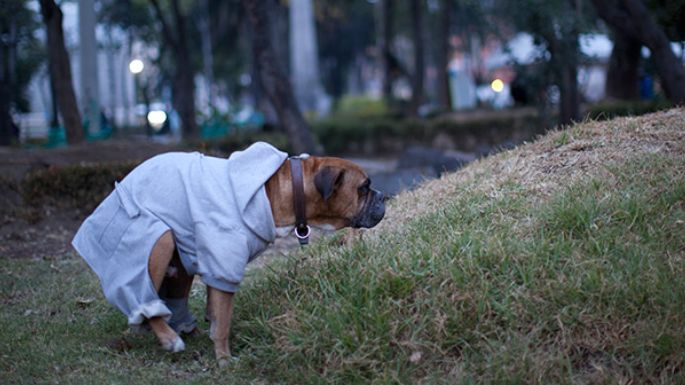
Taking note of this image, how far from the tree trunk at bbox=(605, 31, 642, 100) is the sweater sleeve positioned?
676 inches

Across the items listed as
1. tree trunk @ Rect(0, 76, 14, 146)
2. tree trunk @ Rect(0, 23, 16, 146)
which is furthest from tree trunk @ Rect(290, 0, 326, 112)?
tree trunk @ Rect(0, 76, 14, 146)

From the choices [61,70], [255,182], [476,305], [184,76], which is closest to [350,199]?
[255,182]

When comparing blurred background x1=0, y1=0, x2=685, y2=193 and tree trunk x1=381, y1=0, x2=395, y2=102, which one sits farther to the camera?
tree trunk x1=381, y1=0, x2=395, y2=102

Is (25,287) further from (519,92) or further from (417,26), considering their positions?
(417,26)

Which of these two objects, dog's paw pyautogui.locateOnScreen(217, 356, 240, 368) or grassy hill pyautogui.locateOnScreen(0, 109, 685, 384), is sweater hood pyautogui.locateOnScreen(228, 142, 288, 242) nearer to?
grassy hill pyautogui.locateOnScreen(0, 109, 685, 384)

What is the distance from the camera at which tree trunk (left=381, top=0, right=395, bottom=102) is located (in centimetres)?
3269

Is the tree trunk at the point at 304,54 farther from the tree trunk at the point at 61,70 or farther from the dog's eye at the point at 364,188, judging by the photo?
the dog's eye at the point at 364,188

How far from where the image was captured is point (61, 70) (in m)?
12.9

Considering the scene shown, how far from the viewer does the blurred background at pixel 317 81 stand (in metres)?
12.9

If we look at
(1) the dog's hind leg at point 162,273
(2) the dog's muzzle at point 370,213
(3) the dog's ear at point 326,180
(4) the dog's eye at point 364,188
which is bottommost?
(1) the dog's hind leg at point 162,273

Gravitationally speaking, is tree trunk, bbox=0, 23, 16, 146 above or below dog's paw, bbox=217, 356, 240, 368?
above

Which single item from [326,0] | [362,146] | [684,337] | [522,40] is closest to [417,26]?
[522,40]

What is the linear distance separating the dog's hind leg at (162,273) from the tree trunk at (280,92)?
10082 millimetres

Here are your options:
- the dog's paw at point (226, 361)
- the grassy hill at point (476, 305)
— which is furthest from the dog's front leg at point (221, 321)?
the grassy hill at point (476, 305)
